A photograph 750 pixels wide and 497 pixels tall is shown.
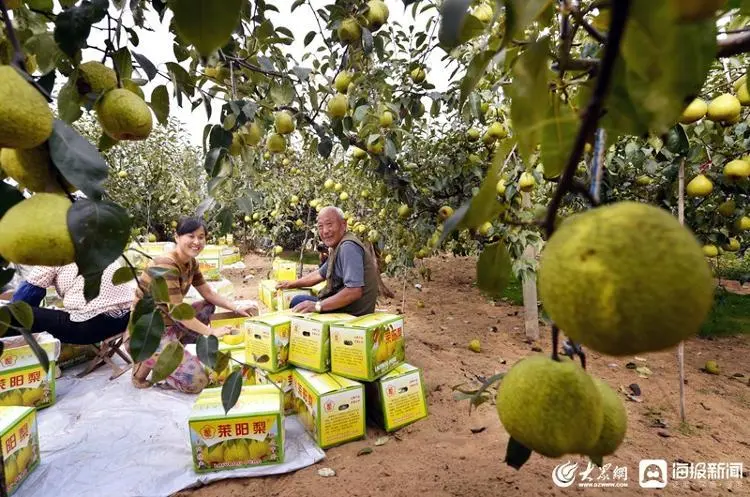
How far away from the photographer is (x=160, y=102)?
3.38 feet

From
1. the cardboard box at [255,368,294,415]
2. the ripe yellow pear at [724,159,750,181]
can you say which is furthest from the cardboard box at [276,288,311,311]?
the ripe yellow pear at [724,159,750,181]

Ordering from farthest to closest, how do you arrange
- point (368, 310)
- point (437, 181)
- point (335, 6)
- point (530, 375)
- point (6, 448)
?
1. point (437, 181)
2. point (368, 310)
3. point (6, 448)
4. point (335, 6)
5. point (530, 375)

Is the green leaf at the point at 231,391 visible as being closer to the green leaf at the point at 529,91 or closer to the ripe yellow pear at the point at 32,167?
the ripe yellow pear at the point at 32,167

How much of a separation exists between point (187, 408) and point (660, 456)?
10.1 ft

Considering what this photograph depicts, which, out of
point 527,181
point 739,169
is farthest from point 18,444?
point 739,169

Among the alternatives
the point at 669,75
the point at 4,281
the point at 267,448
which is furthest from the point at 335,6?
the point at 267,448

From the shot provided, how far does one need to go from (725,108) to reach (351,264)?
93.3 inches

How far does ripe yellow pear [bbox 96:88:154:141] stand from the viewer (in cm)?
75

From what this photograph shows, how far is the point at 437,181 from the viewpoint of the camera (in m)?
4.18

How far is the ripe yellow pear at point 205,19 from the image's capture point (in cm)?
38

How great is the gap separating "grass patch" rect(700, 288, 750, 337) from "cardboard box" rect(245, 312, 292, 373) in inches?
182

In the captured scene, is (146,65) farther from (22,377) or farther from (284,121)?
(22,377)

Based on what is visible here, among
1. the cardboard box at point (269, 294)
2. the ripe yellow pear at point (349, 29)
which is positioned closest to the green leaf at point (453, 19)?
the ripe yellow pear at point (349, 29)

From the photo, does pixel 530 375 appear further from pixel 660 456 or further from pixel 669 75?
pixel 660 456
